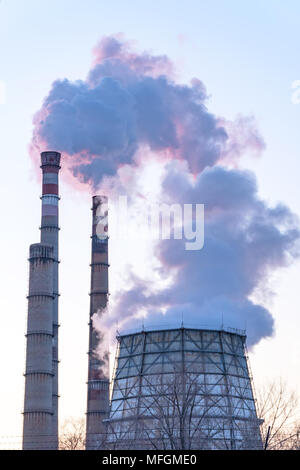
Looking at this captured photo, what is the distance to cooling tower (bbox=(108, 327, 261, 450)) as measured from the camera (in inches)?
1796

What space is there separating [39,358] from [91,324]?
31.8 ft

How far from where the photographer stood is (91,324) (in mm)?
61062

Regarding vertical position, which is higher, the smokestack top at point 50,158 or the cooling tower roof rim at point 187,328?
the smokestack top at point 50,158

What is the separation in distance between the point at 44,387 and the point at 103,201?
15540mm

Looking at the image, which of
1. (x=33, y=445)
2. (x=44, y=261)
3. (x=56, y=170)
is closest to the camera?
(x=33, y=445)

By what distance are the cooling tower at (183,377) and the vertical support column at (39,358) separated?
15.1 ft

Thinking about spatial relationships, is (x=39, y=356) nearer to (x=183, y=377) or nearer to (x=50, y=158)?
(x=183, y=377)

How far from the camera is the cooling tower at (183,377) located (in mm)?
45625

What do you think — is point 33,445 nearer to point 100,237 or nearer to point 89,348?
point 89,348

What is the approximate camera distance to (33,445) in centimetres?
5019

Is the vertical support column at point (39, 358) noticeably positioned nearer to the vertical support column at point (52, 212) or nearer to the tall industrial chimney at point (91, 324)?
the vertical support column at point (52, 212)

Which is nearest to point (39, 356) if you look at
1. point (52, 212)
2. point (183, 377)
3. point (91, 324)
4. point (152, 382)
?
point (152, 382)

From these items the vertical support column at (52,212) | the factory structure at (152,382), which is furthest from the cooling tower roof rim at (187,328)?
the vertical support column at (52,212)
